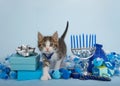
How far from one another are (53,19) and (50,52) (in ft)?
1.19

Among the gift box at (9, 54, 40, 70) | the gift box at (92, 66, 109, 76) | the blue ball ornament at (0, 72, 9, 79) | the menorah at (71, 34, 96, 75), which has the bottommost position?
the blue ball ornament at (0, 72, 9, 79)

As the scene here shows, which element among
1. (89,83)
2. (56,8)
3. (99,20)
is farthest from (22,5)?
(89,83)

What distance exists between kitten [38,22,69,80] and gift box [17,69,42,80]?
0.02 meters

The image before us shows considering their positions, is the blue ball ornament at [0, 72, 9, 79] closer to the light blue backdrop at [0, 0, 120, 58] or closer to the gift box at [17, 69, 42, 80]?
the gift box at [17, 69, 42, 80]

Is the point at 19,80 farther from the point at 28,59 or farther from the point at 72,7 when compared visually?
the point at 72,7

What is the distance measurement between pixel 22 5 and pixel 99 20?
417mm

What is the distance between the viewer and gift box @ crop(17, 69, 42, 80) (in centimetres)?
82

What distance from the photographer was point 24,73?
82 centimetres

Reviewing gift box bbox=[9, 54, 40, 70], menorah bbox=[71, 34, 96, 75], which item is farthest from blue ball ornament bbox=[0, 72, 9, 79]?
menorah bbox=[71, 34, 96, 75]

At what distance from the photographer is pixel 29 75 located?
824 mm

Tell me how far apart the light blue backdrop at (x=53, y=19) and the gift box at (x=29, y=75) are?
1.13ft

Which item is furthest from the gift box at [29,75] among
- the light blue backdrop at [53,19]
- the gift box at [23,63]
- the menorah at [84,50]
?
the light blue backdrop at [53,19]

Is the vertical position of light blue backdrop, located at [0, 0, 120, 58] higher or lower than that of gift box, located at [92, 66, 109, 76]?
higher

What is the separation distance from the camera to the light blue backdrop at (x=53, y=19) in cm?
114
